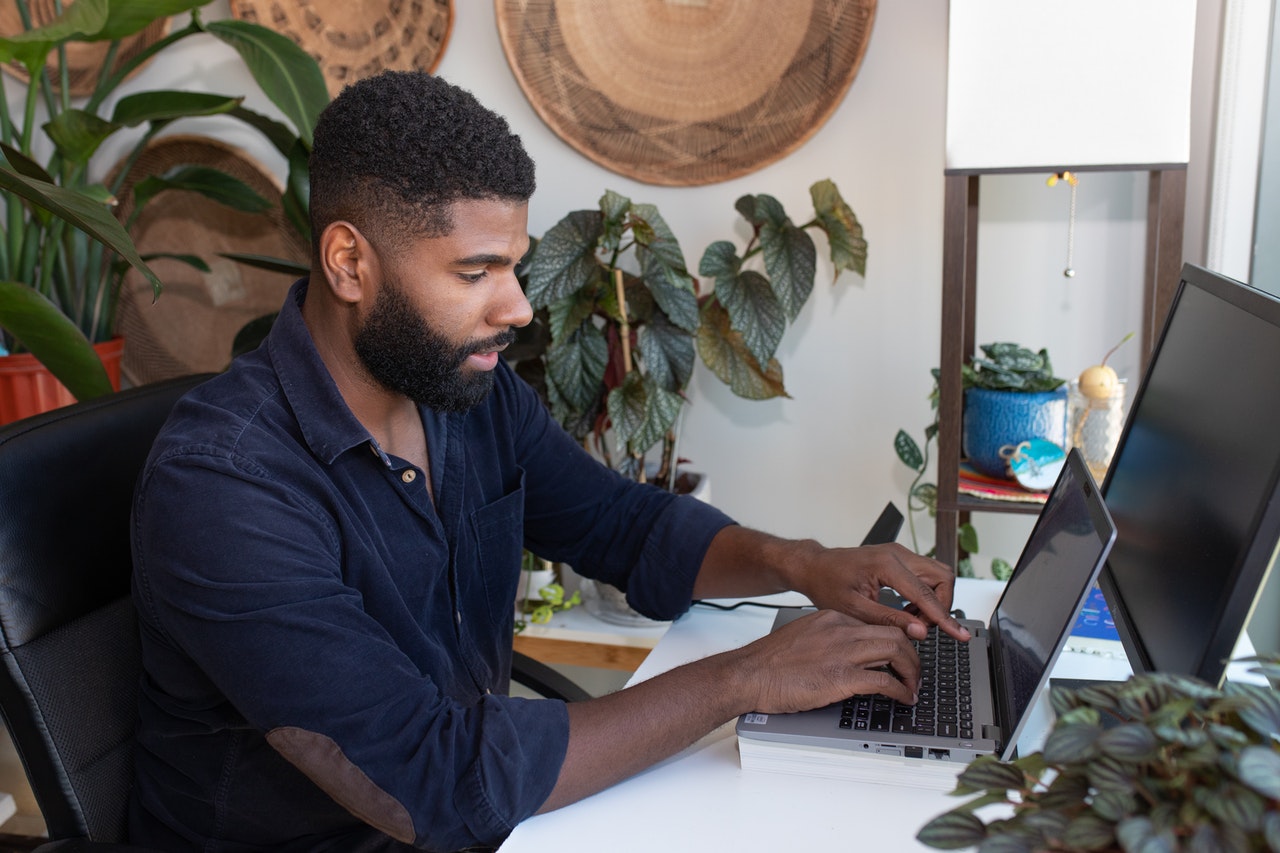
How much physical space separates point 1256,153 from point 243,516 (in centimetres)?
172

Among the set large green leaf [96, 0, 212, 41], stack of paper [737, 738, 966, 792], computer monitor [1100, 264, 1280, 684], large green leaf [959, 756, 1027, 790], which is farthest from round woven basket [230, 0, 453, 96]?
large green leaf [959, 756, 1027, 790]

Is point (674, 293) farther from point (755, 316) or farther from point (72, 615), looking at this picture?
point (72, 615)

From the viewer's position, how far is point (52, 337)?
147 centimetres

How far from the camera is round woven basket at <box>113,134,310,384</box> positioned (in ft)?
8.19

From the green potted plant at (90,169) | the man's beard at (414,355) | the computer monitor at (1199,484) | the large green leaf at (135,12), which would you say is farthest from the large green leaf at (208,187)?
the computer monitor at (1199,484)

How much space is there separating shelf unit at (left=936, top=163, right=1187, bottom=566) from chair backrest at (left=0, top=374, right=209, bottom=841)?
1.16m

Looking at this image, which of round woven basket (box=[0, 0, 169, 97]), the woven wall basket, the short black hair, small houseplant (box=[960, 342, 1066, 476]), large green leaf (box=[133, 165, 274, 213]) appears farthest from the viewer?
round woven basket (box=[0, 0, 169, 97])

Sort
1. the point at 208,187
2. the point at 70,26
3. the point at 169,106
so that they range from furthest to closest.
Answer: the point at 208,187 < the point at 169,106 < the point at 70,26

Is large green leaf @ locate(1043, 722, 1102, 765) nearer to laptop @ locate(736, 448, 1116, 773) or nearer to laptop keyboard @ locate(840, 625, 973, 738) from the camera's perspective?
laptop @ locate(736, 448, 1116, 773)

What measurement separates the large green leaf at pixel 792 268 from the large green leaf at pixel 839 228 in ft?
0.17

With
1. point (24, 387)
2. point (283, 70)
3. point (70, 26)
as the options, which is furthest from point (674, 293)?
point (24, 387)

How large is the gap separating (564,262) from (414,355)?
790 millimetres

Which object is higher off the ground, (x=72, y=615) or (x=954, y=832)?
(x=954, y=832)

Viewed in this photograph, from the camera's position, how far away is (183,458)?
3.37 feet
